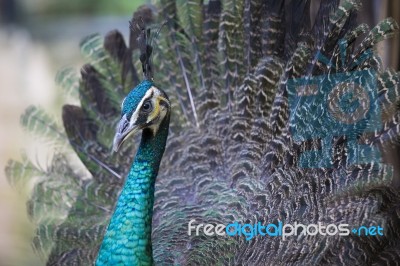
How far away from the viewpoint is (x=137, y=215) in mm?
2225

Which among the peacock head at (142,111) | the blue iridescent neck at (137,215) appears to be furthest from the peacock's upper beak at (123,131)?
the blue iridescent neck at (137,215)

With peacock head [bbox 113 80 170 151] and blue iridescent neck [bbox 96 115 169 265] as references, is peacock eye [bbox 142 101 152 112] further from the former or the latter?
blue iridescent neck [bbox 96 115 169 265]

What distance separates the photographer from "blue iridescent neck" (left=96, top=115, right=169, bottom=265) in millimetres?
2191

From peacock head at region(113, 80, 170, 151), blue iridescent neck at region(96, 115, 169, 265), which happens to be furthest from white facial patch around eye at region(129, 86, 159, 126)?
blue iridescent neck at region(96, 115, 169, 265)

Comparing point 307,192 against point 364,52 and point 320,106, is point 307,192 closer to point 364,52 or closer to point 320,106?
point 320,106

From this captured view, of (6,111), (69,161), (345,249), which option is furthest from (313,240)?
(6,111)

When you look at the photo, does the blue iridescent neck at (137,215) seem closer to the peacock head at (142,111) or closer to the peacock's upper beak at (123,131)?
the peacock head at (142,111)

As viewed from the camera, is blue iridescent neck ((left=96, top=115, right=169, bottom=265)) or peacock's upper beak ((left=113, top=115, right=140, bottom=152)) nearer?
peacock's upper beak ((left=113, top=115, right=140, bottom=152))

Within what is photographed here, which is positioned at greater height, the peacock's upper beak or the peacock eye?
the peacock eye

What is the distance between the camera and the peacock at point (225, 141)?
2.26 metres

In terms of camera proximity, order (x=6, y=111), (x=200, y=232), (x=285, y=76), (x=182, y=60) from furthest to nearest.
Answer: (x=6, y=111) < (x=182, y=60) < (x=285, y=76) < (x=200, y=232)

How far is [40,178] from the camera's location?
125 inches

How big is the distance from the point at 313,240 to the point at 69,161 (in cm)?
131

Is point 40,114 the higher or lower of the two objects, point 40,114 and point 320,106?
the higher
